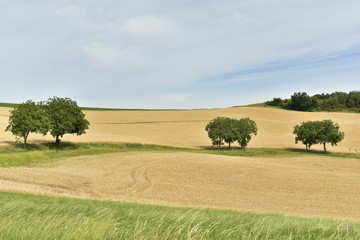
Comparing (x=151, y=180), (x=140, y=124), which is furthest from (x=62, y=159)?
(x=140, y=124)

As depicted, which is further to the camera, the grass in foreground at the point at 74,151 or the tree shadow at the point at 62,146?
the tree shadow at the point at 62,146

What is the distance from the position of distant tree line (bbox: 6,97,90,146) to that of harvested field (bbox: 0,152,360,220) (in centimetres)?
1530

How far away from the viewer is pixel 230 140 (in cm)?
7138

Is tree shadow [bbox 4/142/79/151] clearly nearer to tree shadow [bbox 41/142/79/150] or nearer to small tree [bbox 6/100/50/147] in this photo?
tree shadow [bbox 41/142/79/150]

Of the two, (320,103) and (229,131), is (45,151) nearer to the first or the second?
(229,131)

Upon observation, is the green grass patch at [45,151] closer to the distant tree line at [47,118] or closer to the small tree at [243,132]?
the distant tree line at [47,118]

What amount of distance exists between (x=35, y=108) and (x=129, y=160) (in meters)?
26.1

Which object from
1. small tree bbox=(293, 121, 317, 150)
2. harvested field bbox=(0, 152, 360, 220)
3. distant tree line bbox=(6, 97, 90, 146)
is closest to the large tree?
distant tree line bbox=(6, 97, 90, 146)

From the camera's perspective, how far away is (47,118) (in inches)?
2409

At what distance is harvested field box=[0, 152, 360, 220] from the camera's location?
2652 cm

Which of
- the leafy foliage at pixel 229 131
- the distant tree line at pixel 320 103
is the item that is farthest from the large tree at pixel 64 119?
the distant tree line at pixel 320 103

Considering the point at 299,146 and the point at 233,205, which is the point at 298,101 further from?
the point at 233,205

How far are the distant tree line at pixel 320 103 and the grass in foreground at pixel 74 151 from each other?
94943 millimetres

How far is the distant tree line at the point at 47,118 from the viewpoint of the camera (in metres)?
58.5
